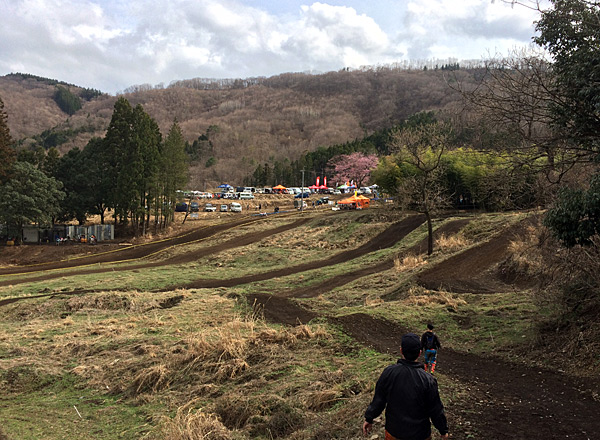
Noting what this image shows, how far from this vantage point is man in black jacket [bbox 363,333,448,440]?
15.1ft

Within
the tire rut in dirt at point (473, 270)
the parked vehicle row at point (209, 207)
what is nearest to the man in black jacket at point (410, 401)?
the tire rut in dirt at point (473, 270)

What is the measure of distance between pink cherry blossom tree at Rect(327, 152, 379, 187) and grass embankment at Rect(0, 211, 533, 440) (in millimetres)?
76092

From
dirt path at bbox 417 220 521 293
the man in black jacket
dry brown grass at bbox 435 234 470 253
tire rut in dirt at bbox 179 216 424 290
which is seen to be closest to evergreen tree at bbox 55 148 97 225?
tire rut in dirt at bbox 179 216 424 290

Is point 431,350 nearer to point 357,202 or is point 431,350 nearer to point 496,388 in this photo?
point 496,388

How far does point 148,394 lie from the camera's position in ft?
32.9

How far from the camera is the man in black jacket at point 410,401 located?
4609mm

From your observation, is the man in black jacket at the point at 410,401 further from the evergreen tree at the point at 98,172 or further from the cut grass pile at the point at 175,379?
the evergreen tree at the point at 98,172

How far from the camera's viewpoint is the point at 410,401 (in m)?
4.64

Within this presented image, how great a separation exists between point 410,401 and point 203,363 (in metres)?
7.27

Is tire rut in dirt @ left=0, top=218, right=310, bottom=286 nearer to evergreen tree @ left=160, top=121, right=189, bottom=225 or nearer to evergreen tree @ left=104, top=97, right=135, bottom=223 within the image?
evergreen tree @ left=160, top=121, right=189, bottom=225

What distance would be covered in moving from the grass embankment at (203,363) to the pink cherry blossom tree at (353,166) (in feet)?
250

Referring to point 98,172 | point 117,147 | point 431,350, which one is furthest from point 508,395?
point 98,172

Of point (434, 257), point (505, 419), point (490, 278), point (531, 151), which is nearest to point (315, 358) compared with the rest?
point (505, 419)

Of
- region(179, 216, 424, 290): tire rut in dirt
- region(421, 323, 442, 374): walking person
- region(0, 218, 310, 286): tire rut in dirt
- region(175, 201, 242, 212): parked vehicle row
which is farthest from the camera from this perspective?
region(175, 201, 242, 212): parked vehicle row
